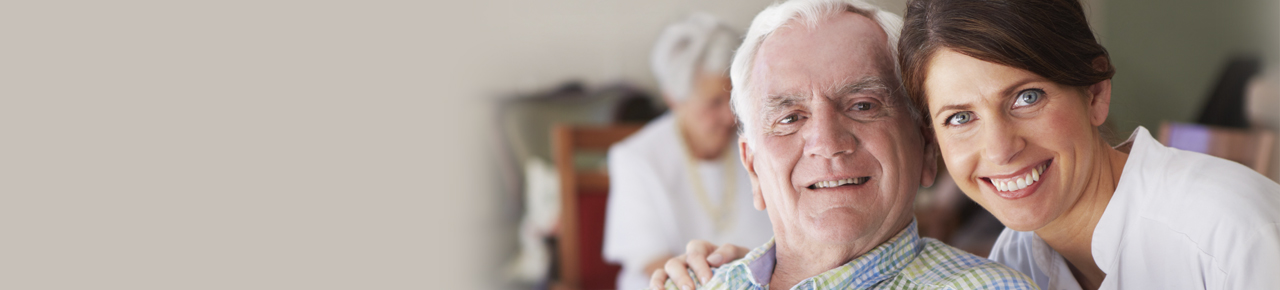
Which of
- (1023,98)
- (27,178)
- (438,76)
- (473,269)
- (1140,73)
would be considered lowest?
(473,269)

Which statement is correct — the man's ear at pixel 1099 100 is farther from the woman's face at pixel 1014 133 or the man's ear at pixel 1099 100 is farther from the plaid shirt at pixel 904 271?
the plaid shirt at pixel 904 271

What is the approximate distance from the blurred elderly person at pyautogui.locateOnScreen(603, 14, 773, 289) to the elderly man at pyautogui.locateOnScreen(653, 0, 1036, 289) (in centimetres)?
138

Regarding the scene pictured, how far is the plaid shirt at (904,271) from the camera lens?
36.7 inches

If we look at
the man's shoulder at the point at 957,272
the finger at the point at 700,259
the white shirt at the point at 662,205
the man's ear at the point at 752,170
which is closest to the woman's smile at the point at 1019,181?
the man's shoulder at the point at 957,272

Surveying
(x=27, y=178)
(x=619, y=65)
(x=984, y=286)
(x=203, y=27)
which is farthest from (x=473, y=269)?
(x=984, y=286)

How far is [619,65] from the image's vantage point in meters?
4.21

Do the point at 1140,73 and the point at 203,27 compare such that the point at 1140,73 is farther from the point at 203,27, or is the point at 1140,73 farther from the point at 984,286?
the point at 203,27

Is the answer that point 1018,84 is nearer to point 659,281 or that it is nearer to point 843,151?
point 843,151

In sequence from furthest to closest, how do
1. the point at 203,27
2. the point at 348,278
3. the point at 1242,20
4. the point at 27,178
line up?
the point at 1242,20 → the point at 348,278 → the point at 203,27 → the point at 27,178

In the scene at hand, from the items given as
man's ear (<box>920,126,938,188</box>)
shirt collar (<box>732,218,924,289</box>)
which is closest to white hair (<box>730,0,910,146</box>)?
man's ear (<box>920,126,938,188</box>)

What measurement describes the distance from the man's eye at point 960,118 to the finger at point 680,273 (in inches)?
17.5

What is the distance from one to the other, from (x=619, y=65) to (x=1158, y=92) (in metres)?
3.16

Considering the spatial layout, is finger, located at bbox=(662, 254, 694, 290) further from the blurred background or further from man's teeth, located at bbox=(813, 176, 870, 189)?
the blurred background

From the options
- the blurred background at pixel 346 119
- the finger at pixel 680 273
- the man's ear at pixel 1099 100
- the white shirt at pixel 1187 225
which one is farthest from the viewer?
the blurred background at pixel 346 119
